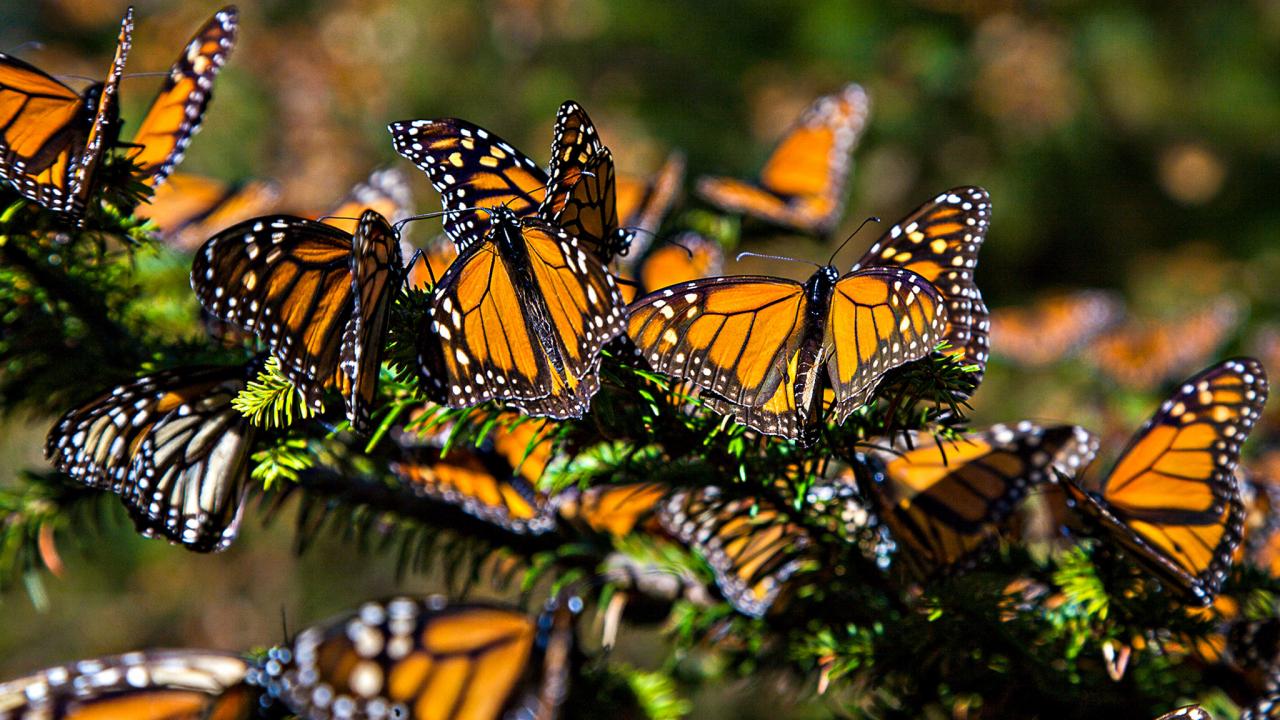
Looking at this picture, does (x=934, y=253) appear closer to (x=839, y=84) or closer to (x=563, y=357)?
(x=563, y=357)

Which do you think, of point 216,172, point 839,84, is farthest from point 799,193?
point 216,172

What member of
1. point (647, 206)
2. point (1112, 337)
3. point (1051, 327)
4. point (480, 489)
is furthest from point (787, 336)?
point (1051, 327)

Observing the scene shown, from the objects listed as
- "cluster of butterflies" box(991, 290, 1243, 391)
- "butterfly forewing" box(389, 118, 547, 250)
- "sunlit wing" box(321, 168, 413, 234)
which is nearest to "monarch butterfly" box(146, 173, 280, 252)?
"sunlit wing" box(321, 168, 413, 234)

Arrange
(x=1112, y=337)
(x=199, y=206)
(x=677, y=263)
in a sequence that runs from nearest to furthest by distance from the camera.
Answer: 1. (x=677, y=263)
2. (x=199, y=206)
3. (x=1112, y=337)

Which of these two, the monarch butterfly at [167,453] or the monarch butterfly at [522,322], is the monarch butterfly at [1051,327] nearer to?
the monarch butterfly at [522,322]

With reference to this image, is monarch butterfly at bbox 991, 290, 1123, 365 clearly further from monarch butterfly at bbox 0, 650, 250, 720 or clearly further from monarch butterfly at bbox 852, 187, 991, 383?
monarch butterfly at bbox 0, 650, 250, 720

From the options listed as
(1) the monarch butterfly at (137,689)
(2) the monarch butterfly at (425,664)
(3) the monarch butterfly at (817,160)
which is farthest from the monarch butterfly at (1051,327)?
(1) the monarch butterfly at (137,689)

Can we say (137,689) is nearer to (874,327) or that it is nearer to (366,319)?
(366,319)
